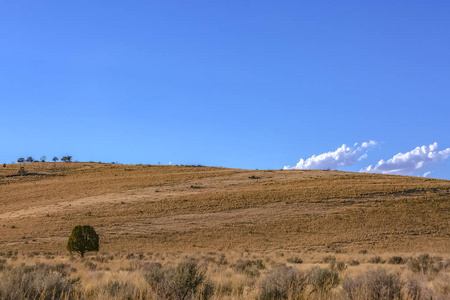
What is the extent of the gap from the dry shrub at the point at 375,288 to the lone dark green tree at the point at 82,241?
112 ft

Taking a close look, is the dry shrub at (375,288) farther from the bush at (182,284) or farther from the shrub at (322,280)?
the bush at (182,284)

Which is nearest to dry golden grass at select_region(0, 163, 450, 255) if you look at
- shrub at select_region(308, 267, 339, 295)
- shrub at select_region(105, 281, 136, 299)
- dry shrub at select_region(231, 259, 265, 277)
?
dry shrub at select_region(231, 259, 265, 277)

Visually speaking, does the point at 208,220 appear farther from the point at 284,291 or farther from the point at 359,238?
the point at 284,291

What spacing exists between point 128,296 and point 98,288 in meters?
1.91

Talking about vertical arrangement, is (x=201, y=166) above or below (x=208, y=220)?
above

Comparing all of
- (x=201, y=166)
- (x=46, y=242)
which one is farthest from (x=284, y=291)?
(x=201, y=166)

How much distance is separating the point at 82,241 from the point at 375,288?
115 ft

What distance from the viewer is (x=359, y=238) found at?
49.2 metres

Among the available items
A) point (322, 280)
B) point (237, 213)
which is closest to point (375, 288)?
point (322, 280)

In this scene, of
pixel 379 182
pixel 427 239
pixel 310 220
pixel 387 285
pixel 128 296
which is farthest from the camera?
pixel 379 182

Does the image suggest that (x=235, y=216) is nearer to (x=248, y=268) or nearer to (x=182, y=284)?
(x=248, y=268)

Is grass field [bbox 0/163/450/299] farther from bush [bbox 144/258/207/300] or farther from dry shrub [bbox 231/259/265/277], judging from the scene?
bush [bbox 144/258/207/300]

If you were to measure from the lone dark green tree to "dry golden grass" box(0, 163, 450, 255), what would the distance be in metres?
5.49

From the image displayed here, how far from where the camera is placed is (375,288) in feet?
27.3
